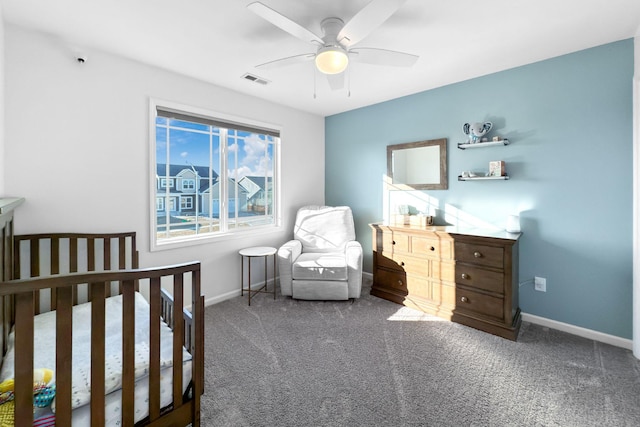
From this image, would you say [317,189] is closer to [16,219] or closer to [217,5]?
[217,5]

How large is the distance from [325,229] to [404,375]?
208 centimetres

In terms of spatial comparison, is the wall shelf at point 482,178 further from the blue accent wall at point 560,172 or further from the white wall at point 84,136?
the white wall at point 84,136

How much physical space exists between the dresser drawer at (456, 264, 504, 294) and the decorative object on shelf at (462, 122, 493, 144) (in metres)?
1.28

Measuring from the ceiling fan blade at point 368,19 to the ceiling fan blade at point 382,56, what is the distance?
0.59 feet

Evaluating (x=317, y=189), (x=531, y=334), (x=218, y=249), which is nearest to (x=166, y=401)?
(x=218, y=249)

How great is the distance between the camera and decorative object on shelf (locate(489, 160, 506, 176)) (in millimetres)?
2824

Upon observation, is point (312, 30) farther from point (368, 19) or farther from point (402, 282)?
point (402, 282)

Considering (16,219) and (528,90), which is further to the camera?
(528,90)

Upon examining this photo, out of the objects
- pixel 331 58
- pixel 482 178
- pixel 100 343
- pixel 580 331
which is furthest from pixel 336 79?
pixel 580 331

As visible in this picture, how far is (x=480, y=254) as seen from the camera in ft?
8.61

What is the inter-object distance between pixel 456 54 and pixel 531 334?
2.46 meters

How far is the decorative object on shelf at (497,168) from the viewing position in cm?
282

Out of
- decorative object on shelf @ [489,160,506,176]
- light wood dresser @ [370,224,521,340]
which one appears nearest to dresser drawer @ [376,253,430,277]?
light wood dresser @ [370,224,521,340]

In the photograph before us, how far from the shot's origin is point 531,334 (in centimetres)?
255
